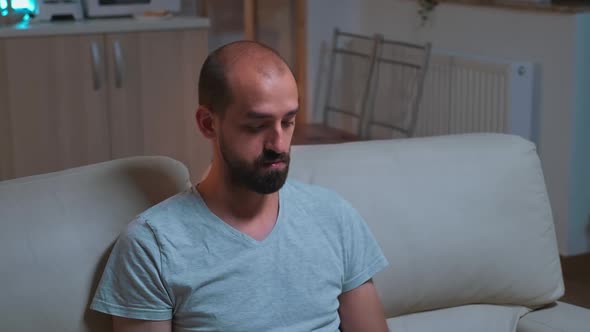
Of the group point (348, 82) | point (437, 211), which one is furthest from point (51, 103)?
point (437, 211)

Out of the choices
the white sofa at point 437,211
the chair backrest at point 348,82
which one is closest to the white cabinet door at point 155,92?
the chair backrest at point 348,82

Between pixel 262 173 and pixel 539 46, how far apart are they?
289 cm

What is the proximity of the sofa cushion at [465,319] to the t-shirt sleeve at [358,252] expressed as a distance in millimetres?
237

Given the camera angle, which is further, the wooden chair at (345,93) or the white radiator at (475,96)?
the wooden chair at (345,93)

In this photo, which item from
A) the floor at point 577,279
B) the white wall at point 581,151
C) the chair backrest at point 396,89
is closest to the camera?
the floor at point 577,279

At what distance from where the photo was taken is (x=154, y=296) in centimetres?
158

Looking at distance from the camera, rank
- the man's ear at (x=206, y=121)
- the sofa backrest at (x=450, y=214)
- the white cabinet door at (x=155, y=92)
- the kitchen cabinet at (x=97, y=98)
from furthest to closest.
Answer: the white cabinet door at (x=155, y=92) → the kitchen cabinet at (x=97, y=98) → the sofa backrest at (x=450, y=214) → the man's ear at (x=206, y=121)

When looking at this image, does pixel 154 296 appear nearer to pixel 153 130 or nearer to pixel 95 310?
pixel 95 310

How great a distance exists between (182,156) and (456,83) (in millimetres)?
1431

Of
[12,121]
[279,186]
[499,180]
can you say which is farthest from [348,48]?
[279,186]

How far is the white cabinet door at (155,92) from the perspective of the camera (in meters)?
4.26

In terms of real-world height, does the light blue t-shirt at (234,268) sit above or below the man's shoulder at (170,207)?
below

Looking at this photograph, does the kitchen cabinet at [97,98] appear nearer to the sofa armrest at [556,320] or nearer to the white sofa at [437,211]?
the white sofa at [437,211]

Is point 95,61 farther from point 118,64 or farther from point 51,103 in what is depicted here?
point 51,103
